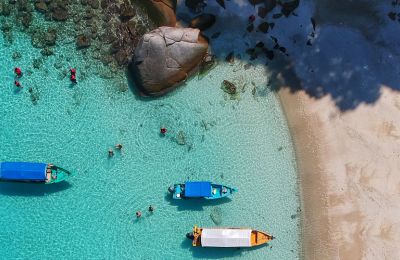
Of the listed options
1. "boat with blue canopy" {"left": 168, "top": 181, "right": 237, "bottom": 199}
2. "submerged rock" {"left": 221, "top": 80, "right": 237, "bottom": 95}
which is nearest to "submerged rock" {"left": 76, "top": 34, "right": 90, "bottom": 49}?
"submerged rock" {"left": 221, "top": 80, "right": 237, "bottom": 95}

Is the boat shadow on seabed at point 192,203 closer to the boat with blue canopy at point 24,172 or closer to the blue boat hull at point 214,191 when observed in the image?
the blue boat hull at point 214,191

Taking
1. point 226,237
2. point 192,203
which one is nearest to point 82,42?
point 192,203

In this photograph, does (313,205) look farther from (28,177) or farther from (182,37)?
(28,177)

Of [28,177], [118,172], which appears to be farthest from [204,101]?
[28,177]

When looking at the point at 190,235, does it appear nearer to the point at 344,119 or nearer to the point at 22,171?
the point at 22,171

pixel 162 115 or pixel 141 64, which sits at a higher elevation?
pixel 141 64

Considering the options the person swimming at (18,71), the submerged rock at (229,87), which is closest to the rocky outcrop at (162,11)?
the submerged rock at (229,87)
